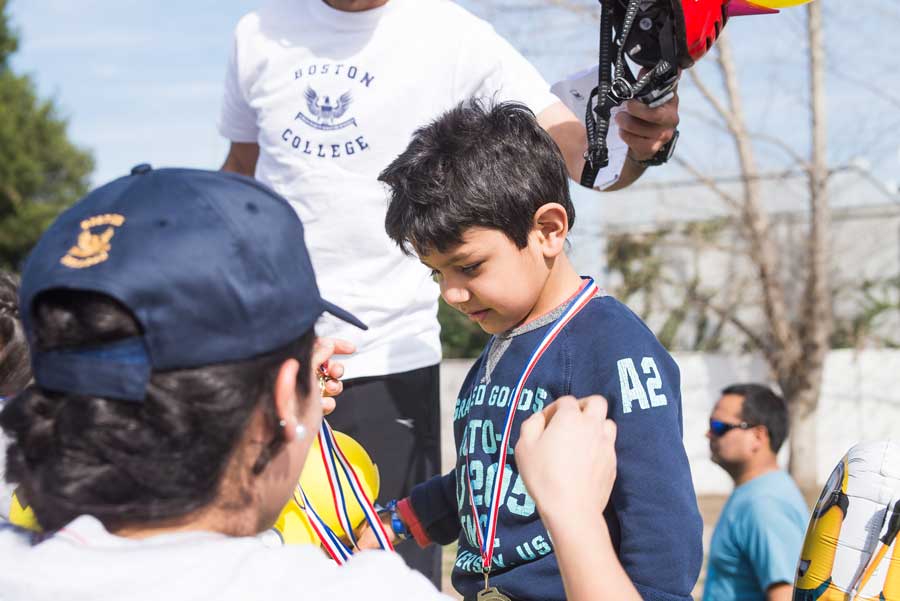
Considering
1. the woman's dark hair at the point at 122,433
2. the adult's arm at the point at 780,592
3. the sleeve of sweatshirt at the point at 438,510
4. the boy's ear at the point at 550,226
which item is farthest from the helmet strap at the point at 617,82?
the adult's arm at the point at 780,592

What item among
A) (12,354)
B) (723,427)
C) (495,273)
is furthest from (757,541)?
(12,354)

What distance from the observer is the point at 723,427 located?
5.14 metres

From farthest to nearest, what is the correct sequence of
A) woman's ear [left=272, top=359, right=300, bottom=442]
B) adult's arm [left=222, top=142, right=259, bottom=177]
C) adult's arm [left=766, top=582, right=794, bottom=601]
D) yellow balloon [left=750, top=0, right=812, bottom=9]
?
adult's arm [left=766, top=582, right=794, bottom=601]
adult's arm [left=222, top=142, right=259, bottom=177]
yellow balloon [left=750, top=0, right=812, bottom=9]
woman's ear [left=272, top=359, right=300, bottom=442]

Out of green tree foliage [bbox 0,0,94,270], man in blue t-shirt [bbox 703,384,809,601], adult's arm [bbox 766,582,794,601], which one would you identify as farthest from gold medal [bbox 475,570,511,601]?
green tree foliage [bbox 0,0,94,270]

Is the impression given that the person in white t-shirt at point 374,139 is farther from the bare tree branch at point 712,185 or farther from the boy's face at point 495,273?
the bare tree branch at point 712,185

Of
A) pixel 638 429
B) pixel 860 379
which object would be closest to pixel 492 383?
pixel 638 429

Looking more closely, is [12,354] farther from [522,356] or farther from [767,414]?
[767,414]

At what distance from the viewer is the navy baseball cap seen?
3.94 ft

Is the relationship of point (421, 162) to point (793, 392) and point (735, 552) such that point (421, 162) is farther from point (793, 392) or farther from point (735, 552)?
point (793, 392)

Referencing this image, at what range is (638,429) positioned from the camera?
191 centimetres

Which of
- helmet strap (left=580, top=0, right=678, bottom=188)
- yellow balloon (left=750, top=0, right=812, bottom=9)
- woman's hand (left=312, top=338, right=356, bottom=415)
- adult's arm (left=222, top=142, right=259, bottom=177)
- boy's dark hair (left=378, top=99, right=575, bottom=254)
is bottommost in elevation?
woman's hand (left=312, top=338, right=356, bottom=415)

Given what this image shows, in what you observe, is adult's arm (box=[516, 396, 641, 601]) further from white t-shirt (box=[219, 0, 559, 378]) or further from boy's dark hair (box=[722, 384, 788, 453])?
boy's dark hair (box=[722, 384, 788, 453])

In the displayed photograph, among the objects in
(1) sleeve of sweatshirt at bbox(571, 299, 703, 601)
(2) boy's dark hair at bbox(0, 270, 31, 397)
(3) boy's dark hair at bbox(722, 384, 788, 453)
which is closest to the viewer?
(1) sleeve of sweatshirt at bbox(571, 299, 703, 601)

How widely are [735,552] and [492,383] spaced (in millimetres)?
2781
